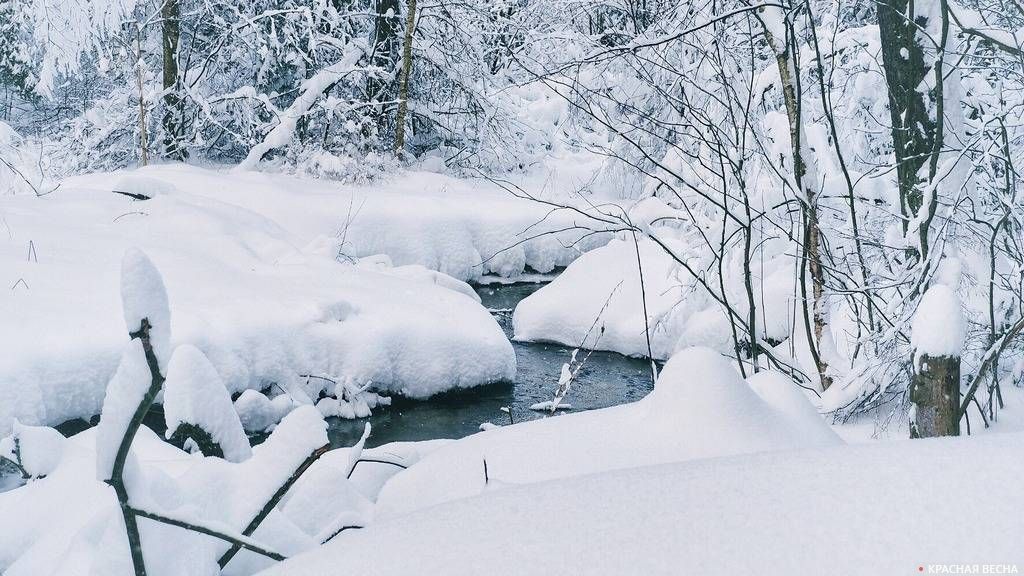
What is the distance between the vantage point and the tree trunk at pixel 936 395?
131 centimetres

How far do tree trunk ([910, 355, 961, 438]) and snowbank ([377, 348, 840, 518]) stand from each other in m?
0.18

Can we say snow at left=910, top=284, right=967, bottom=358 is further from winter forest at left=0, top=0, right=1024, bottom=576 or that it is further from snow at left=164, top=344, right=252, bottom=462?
snow at left=164, top=344, right=252, bottom=462

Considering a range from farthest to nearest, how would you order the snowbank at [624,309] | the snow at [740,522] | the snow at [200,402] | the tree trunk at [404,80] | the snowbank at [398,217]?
the tree trunk at [404,80]
the snowbank at [398,217]
the snowbank at [624,309]
the snow at [200,402]
the snow at [740,522]

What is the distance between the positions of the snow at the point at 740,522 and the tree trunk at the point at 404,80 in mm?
11099

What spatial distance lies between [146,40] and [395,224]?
6.63 m

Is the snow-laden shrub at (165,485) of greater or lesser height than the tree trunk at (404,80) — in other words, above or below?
below

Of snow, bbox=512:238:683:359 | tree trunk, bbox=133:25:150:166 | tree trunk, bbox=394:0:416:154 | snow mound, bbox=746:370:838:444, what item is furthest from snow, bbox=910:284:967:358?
tree trunk, bbox=133:25:150:166

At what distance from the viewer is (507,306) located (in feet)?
27.5

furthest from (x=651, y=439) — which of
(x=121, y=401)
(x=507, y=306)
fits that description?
(x=507, y=306)

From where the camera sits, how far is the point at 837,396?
114 inches

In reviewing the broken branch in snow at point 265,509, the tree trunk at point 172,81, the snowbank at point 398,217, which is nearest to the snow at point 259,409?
the snowbank at point 398,217

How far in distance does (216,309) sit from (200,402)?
428 cm

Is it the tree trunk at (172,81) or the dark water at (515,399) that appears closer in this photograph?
the dark water at (515,399)

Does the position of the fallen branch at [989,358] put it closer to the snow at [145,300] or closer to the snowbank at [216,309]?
the snow at [145,300]
